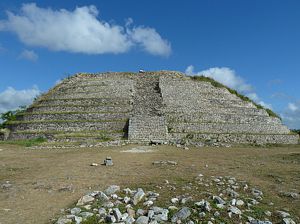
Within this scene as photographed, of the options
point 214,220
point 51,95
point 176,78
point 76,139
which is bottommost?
point 214,220

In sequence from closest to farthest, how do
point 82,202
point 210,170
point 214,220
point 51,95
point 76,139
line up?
point 214,220, point 82,202, point 210,170, point 76,139, point 51,95

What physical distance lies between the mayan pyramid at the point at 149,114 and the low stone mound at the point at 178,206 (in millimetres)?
19539

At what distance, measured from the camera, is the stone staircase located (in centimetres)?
3203

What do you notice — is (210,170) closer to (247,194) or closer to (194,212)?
(247,194)

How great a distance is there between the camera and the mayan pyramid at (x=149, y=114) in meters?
33.0

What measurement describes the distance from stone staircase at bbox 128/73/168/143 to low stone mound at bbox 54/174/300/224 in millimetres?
18118

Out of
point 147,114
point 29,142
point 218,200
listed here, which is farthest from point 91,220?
point 147,114

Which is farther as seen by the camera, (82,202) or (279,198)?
(279,198)

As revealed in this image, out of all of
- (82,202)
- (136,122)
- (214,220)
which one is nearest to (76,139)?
(136,122)

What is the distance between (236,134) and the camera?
33.3 meters

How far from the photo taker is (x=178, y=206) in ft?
30.3

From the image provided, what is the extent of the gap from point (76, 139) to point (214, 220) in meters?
25.1

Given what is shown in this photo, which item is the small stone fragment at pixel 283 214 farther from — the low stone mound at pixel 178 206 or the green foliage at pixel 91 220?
the green foliage at pixel 91 220

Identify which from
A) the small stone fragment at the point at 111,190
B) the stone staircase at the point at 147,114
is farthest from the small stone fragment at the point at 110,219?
the stone staircase at the point at 147,114
